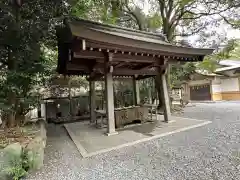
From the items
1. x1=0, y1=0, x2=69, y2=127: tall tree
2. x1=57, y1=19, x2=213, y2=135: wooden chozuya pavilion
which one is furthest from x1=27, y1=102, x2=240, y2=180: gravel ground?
x1=57, y1=19, x2=213, y2=135: wooden chozuya pavilion

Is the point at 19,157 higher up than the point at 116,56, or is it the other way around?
the point at 116,56

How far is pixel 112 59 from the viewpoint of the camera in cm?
534

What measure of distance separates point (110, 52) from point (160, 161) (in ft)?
10.1

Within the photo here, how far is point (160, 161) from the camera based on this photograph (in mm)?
3275

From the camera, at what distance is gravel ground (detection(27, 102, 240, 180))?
9.07 ft

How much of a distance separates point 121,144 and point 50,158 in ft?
5.41

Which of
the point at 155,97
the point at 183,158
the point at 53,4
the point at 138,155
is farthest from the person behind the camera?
the point at 155,97

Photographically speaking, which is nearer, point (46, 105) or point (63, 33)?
point (63, 33)

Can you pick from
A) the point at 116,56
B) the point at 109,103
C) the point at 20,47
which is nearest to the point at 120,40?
the point at 116,56

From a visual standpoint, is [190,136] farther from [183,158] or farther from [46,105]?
[46,105]

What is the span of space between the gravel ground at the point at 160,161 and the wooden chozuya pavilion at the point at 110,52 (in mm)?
1730

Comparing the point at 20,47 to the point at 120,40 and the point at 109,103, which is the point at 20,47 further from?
the point at 109,103

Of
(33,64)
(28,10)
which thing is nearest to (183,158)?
(33,64)

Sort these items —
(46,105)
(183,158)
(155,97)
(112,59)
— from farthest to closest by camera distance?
(155,97) → (46,105) → (112,59) → (183,158)
